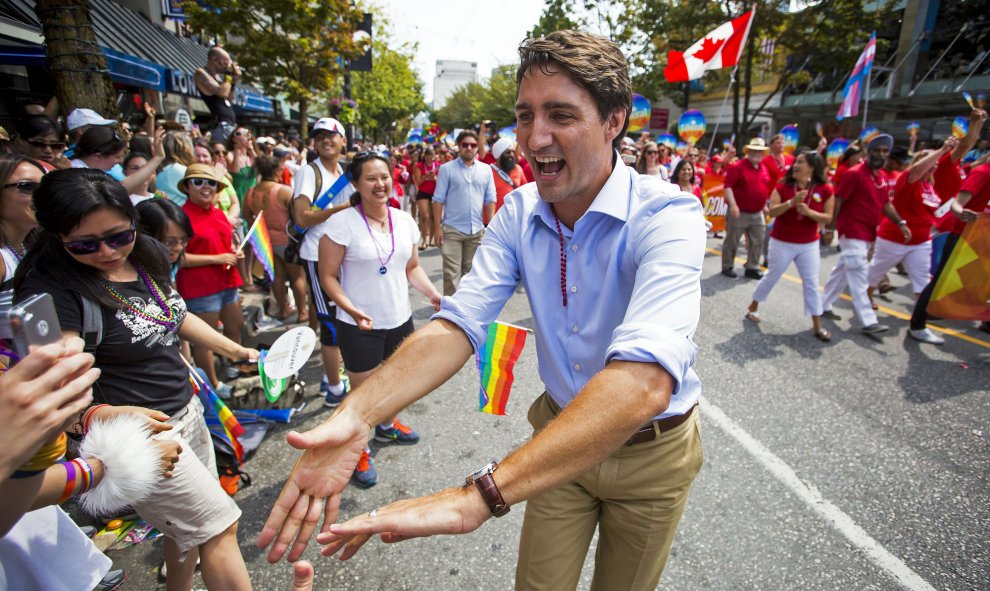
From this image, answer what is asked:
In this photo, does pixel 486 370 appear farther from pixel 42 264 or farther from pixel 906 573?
pixel 906 573

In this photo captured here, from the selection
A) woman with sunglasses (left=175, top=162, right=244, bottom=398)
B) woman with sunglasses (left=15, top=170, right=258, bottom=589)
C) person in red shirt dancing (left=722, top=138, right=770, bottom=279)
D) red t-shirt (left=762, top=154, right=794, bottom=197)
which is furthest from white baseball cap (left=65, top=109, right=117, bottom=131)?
red t-shirt (left=762, top=154, right=794, bottom=197)

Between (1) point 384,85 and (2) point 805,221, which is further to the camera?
(1) point 384,85

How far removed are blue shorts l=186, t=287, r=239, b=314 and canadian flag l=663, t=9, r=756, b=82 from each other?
319 inches

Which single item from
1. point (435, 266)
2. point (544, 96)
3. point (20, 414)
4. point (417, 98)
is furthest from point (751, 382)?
point (417, 98)

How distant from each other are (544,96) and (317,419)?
10.7 ft

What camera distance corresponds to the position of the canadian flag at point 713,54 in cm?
903

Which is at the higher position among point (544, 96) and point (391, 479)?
point (544, 96)

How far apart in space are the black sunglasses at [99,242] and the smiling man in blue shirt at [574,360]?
1.29 meters

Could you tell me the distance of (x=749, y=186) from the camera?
781 centimetres

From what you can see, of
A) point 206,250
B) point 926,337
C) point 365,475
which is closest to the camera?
point 365,475

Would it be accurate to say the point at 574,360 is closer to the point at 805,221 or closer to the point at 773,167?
the point at 805,221

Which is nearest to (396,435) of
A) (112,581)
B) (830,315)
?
(112,581)

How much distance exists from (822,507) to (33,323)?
11.8 ft

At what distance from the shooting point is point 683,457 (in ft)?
5.37
